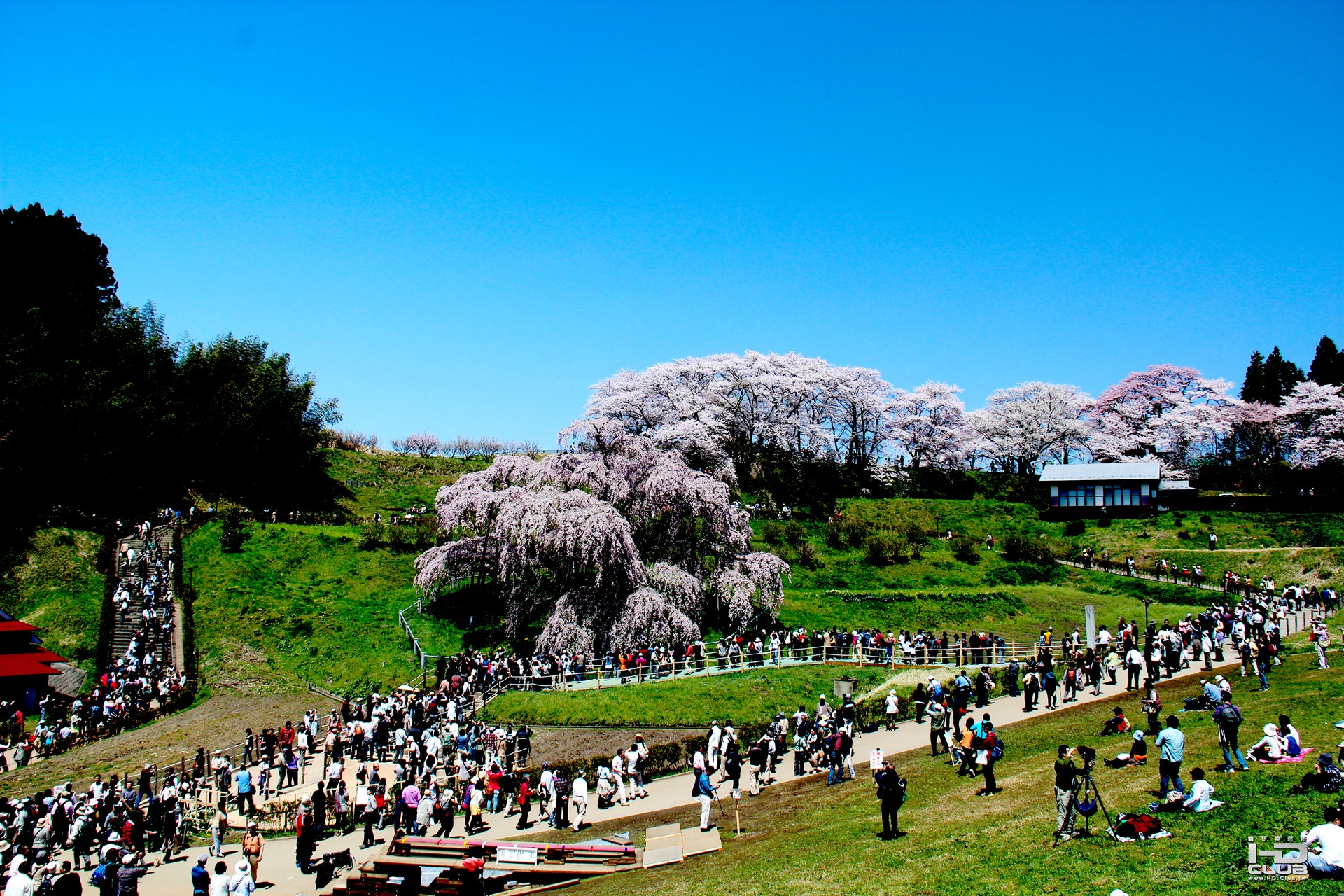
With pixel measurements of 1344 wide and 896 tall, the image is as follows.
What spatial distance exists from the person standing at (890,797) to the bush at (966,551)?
143 feet

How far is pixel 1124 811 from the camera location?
1482 centimetres

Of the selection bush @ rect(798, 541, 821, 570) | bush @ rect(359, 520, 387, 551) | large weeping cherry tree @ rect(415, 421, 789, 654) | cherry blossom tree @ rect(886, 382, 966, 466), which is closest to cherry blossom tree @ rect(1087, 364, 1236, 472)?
cherry blossom tree @ rect(886, 382, 966, 466)

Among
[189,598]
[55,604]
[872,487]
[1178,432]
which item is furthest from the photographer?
[1178,432]

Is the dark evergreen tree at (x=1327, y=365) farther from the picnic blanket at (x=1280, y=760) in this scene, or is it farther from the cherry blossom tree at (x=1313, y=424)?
the picnic blanket at (x=1280, y=760)

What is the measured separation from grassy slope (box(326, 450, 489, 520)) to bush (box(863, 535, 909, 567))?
1198 inches

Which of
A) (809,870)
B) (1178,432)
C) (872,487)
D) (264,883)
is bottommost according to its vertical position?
(264,883)

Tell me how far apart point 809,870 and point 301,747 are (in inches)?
680

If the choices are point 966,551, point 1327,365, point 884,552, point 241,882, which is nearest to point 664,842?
point 241,882

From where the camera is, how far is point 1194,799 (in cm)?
1418

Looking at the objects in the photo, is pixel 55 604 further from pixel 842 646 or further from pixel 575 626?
pixel 842 646

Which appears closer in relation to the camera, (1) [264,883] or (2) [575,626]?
(1) [264,883]

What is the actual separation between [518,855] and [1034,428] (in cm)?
7869

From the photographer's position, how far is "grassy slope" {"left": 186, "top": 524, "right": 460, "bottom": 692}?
36656 millimetres

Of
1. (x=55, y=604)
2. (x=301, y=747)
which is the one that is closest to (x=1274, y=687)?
(x=301, y=747)
